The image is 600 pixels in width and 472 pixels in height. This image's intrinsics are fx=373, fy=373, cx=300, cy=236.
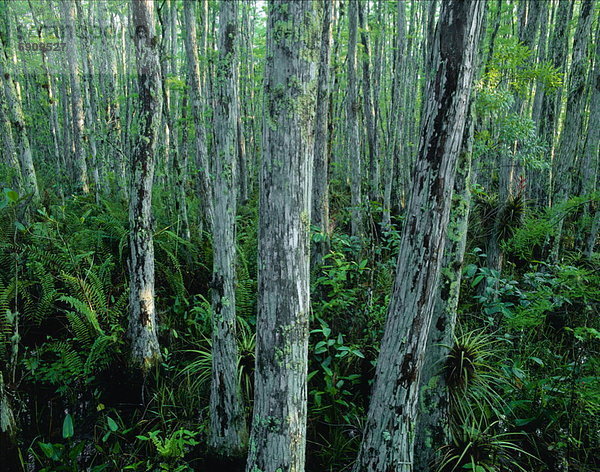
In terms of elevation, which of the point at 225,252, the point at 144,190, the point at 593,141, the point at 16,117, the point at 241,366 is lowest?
the point at 241,366

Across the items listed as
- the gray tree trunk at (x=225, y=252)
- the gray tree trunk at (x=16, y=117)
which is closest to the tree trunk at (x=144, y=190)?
the gray tree trunk at (x=225, y=252)

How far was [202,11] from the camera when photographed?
352 inches

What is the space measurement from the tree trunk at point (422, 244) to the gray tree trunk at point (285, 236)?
72cm

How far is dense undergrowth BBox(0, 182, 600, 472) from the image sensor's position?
373 centimetres

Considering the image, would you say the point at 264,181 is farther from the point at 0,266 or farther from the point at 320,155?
the point at 0,266

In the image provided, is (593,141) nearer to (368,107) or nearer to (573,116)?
(573,116)

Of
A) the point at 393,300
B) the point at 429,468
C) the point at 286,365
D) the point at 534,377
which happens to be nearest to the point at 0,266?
the point at 286,365

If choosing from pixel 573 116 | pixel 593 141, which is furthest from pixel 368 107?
pixel 593 141

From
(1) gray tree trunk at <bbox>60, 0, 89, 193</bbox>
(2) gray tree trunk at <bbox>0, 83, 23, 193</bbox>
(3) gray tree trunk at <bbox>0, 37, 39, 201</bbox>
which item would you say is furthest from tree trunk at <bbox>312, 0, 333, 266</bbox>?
(1) gray tree trunk at <bbox>60, 0, 89, 193</bbox>

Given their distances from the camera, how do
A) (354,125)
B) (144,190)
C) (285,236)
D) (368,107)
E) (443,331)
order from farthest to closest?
1. (368,107)
2. (354,125)
3. (144,190)
4. (443,331)
5. (285,236)

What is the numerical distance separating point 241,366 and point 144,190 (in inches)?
97.5

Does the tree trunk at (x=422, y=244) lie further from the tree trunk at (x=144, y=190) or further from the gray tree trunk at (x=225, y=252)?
the tree trunk at (x=144, y=190)

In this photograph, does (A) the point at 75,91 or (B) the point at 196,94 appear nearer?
(B) the point at 196,94

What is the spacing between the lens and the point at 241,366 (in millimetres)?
4430
